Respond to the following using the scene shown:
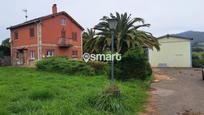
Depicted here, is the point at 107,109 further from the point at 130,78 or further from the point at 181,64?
the point at 181,64

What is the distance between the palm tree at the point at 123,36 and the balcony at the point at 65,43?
685 cm

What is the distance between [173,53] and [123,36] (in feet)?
50.9

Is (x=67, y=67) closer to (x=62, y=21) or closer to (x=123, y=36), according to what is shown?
(x=123, y=36)

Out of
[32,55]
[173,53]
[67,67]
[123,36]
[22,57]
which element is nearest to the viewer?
[67,67]

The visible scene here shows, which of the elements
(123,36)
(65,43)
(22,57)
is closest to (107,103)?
(123,36)

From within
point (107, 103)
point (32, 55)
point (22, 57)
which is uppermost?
point (32, 55)

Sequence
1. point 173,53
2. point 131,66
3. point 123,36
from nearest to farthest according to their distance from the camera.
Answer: point 131,66
point 123,36
point 173,53

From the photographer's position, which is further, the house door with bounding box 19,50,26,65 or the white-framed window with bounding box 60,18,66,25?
the house door with bounding box 19,50,26,65

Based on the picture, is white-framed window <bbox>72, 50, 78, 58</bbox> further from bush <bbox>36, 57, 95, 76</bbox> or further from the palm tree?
bush <bbox>36, 57, 95, 76</bbox>

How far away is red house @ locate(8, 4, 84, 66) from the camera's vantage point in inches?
1283

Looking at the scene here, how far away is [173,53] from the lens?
3994 cm

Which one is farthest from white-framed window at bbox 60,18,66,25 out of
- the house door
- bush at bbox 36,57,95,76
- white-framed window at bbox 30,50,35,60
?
bush at bbox 36,57,95,76

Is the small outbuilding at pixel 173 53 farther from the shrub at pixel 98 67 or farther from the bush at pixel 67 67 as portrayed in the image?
the bush at pixel 67 67

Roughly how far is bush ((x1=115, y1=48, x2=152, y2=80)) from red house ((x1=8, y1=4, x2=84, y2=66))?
1738 cm
